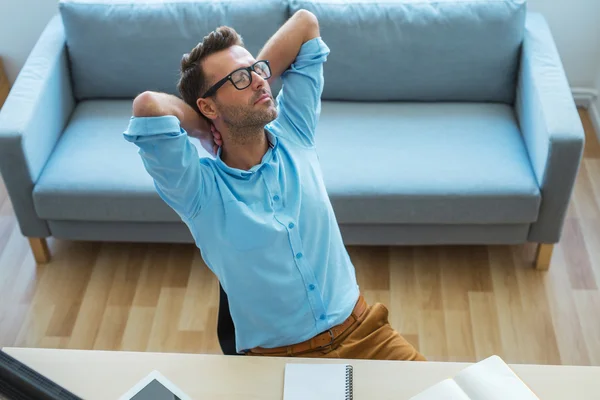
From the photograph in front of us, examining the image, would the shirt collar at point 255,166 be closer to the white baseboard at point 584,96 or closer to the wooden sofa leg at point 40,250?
the wooden sofa leg at point 40,250

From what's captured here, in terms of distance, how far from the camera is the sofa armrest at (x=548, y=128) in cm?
252

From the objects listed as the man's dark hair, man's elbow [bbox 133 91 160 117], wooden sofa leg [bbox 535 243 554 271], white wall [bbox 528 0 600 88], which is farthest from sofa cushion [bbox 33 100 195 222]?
white wall [bbox 528 0 600 88]

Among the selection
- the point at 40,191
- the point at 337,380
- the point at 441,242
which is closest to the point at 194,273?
the point at 40,191

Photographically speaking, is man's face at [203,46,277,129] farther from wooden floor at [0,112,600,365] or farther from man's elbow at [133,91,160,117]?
wooden floor at [0,112,600,365]

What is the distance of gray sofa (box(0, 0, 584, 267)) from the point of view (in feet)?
8.66

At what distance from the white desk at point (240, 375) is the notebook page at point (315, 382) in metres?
0.02

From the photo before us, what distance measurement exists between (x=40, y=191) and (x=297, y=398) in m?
1.58

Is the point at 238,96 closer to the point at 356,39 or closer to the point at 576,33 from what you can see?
the point at 356,39

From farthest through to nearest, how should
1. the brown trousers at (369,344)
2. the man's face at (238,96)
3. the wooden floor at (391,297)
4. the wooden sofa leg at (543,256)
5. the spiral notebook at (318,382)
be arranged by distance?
1. the wooden sofa leg at (543,256)
2. the wooden floor at (391,297)
3. the brown trousers at (369,344)
4. the man's face at (238,96)
5. the spiral notebook at (318,382)

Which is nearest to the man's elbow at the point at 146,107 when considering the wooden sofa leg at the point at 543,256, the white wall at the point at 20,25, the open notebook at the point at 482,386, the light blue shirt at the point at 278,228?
the light blue shirt at the point at 278,228

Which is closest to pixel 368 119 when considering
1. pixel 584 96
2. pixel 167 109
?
pixel 584 96

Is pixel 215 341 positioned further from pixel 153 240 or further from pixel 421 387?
pixel 421 387

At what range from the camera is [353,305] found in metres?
1.87

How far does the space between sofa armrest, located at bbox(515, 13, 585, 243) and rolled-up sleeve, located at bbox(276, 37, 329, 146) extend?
998mm
